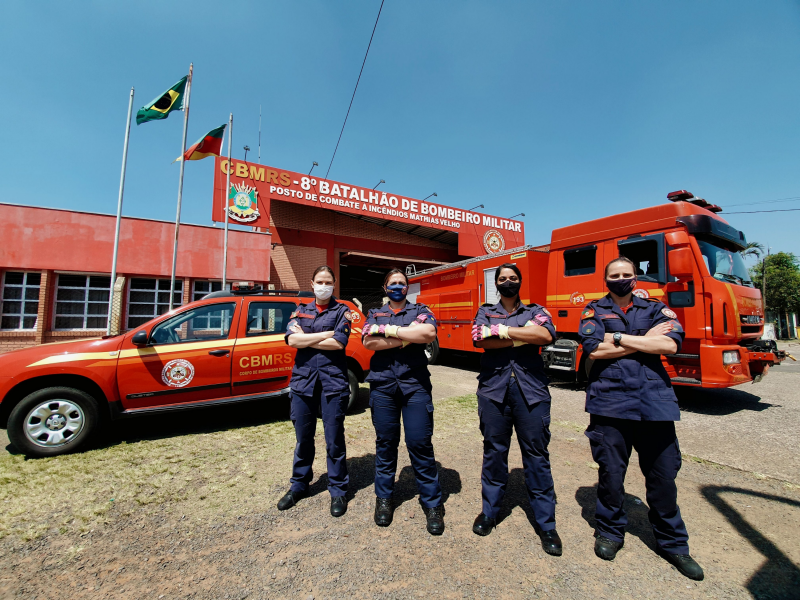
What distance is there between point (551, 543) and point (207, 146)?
1257cm

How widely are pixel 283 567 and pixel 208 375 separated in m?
2.84

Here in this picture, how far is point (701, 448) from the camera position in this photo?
4066 millimetres

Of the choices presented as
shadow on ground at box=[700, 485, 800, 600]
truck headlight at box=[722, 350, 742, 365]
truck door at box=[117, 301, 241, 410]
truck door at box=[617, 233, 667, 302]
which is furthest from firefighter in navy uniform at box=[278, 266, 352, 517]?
truck headlight at box=[722, 350, 742, 365]

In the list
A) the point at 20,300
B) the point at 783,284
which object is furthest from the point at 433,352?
the point at 783,284

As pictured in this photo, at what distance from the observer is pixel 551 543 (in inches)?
88.7

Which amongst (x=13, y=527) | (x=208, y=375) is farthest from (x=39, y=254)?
(x=13, y=527)

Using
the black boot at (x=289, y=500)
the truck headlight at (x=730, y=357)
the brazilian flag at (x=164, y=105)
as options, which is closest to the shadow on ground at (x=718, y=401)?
the truck headlight at (x=730, y=357)

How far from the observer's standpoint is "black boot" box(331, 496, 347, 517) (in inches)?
107

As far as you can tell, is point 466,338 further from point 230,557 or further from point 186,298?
point 186,298

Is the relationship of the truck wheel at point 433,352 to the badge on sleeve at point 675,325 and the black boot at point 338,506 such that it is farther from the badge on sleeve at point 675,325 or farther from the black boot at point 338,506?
the badge on sleeve at point 675,325

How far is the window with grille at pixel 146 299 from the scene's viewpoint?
1116 cm

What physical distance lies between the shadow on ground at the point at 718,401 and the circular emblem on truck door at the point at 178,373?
7238mm

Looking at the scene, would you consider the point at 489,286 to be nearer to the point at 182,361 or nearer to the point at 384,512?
the point at 182,361

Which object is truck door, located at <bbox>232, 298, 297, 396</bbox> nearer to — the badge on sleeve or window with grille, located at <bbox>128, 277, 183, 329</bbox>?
the badge on sleeve
